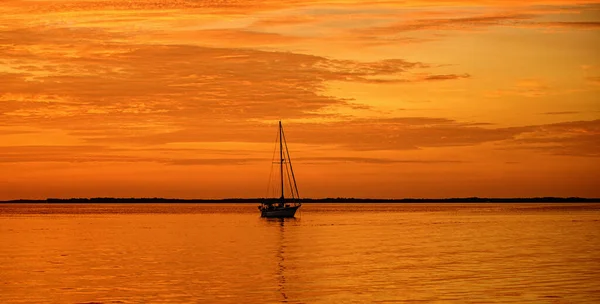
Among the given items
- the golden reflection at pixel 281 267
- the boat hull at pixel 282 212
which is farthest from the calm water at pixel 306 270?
the boat hull at pixel 282 212

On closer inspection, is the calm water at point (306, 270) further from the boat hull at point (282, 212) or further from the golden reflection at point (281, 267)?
the boat hull at point (282, 212)

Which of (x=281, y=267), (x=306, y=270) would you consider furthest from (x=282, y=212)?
(x=306, y=270)

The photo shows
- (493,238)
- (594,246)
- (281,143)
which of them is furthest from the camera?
(281,143)

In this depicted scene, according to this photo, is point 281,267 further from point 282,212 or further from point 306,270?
point 282,212

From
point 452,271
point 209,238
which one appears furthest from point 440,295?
point 209,238

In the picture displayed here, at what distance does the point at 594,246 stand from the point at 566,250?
527 centimetres

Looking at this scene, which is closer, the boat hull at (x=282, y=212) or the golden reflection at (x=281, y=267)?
the golden reflection at (x=281, y=267)

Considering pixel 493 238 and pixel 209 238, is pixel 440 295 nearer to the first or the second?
pixel 493 238

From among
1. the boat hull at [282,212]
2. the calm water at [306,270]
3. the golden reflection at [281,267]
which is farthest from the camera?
the boat hull at [282,212]

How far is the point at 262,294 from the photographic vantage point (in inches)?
1549

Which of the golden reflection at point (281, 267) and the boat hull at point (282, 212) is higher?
the boat hull at point (282, 212)

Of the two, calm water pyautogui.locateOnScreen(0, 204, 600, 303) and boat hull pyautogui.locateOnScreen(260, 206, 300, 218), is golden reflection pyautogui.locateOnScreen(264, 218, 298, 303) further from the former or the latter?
boat hull pyautogui.locateOnScreen(260, 206, 300, 218)

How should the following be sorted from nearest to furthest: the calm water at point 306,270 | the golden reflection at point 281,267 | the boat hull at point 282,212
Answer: the calm water at point 306,270
the golden reflection at point 281,267
the boat hull at point 282,212

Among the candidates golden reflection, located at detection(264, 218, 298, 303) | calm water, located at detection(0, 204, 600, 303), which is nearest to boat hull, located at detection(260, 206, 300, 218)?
golden reflection, located at detection(264, 218, 298, 303)
